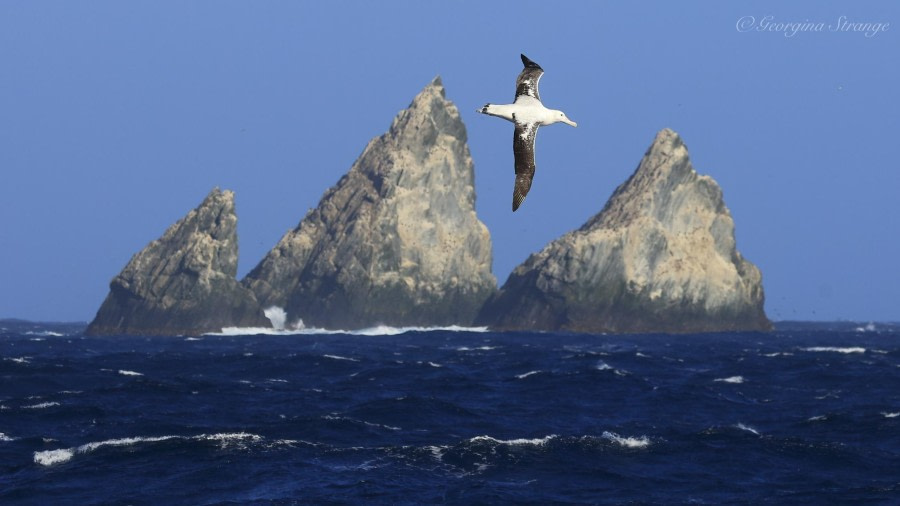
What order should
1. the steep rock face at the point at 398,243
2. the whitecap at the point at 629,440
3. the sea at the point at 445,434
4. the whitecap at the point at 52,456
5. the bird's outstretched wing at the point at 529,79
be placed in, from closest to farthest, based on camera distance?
1. the bird's outstretched wing at the point at 529,79
2. the sea at the point at 445,434
3. the whitecap at the point at 52,456
4. the whitecap at the point at 629,440
5. the steep rock face at the point at 398,243

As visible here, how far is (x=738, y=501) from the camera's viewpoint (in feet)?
116

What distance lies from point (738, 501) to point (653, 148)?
137 meters

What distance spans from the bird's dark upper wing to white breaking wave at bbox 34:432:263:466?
20.0 metres

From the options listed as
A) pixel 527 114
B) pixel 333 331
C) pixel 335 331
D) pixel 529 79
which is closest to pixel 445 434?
pixel 529 79

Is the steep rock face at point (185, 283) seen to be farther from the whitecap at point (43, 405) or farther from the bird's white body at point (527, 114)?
the bird's white body at point (527, 114)

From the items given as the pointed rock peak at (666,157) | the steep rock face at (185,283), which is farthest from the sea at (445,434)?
the pointed rock peak at (666,157)

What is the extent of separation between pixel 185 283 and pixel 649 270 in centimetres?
5580

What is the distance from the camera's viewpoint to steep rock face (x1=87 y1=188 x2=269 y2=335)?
147 metres

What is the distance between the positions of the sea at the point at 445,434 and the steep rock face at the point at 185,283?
70541 mm

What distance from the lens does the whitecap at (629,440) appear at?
43225 millimetres

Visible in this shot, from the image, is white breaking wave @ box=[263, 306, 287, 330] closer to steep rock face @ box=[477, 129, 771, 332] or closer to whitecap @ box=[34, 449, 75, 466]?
steep rock face @ box=[477, 129, 771, 332]

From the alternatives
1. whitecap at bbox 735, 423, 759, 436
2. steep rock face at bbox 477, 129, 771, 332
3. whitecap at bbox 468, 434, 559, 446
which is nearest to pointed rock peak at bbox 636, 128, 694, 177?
steep rock face at bbox 477, 129, 771, 332

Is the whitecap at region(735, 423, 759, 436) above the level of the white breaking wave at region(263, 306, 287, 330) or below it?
below

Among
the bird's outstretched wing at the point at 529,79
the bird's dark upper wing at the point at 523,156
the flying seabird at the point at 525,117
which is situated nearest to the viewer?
the bird's dark upper wing at the point at 523,156
